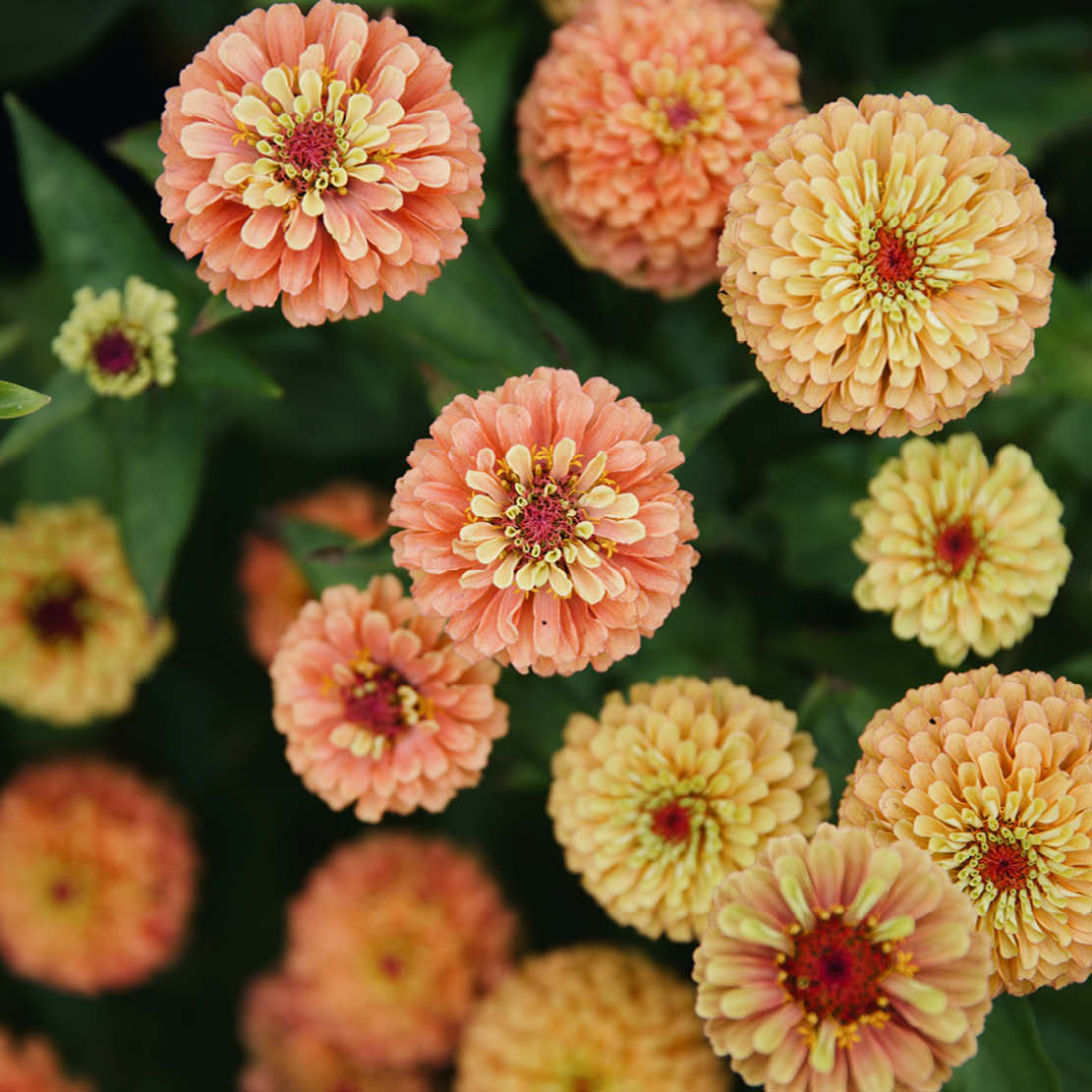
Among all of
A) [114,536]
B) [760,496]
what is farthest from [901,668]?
[114,536]

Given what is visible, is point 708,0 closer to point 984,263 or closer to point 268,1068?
point 984,263

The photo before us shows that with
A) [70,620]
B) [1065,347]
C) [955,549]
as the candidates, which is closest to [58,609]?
[70,620]

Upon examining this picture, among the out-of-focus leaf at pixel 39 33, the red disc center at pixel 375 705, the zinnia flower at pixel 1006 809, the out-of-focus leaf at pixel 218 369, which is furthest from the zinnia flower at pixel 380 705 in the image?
the out-of-focus leaf at pixel 39 33

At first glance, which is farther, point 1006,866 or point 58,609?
point 58,609

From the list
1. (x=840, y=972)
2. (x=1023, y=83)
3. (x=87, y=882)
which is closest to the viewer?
(x=840, y=972)

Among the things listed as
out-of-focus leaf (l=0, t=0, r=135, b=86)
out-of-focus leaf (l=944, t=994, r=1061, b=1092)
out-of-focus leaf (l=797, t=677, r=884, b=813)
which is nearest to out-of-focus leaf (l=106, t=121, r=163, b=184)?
out-of-focus leaf (l=0, t=0, r=135, b=86)

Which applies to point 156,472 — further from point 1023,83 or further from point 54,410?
point 1023,83
